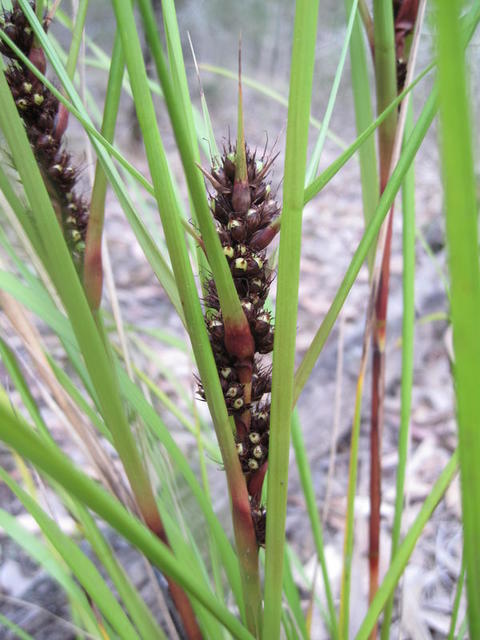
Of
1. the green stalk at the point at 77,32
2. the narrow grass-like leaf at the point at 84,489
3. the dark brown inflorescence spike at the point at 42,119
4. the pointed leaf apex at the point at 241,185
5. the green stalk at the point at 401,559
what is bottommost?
the green stalk at the point at 401,559

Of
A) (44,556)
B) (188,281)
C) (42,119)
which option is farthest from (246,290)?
(44,556)

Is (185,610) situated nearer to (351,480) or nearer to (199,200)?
(351,480)

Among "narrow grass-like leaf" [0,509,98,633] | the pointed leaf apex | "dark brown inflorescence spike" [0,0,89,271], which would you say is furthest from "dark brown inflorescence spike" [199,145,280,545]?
"narrow grass-like leaf" [0,509,98,633]

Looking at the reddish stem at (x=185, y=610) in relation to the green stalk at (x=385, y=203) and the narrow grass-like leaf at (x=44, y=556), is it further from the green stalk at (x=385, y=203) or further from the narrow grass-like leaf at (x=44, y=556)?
the green stalk at (x=385, y=203)

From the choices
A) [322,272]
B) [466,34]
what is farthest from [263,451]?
[322,272]

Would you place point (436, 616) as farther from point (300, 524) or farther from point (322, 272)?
point (322, 272)

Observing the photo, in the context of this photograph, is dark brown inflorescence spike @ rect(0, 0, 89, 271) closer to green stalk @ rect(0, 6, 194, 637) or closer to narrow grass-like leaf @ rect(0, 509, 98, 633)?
green stalk @ rect(0, 6, 194, 637)

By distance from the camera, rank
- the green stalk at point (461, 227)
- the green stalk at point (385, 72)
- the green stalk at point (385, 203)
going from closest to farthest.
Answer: the green stalk at point (461, 227) < the green stalk at point (385, 203) < the green stalk at point (385, 72)

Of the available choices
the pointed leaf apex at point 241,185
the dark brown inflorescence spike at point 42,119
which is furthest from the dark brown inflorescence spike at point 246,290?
the dark brown inflorescence spike at point 42,119
